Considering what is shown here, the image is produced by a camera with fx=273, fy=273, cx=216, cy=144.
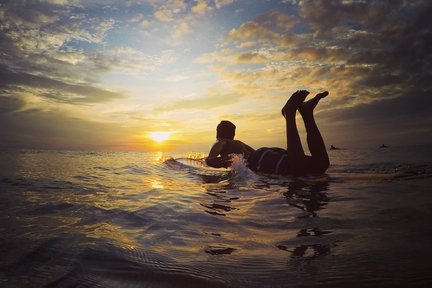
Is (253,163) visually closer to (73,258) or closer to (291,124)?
(291,124)

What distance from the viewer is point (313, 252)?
1863mm

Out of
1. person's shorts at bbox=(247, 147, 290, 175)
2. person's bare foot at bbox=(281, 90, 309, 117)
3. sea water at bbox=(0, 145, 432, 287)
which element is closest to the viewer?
sea water at bbox=(0, 145, 432, 287)

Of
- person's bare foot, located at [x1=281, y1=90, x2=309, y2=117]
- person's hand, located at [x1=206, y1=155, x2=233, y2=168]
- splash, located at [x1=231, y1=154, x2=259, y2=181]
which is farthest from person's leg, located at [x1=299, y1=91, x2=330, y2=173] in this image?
person's hand, located at [x1=206, y1=155, x2=233, y2=168]

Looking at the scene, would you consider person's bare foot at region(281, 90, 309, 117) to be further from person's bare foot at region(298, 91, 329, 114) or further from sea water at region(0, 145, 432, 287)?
sea water at region(0, 145, 432, 287)

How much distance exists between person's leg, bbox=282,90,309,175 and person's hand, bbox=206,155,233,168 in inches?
109

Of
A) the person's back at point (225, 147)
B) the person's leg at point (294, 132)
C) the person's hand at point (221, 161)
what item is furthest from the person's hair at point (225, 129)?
the person's leg at point (294, 132)

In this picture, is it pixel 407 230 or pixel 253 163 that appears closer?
pixel 407 230

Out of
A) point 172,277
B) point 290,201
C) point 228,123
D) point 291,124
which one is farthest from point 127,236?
point 228,123

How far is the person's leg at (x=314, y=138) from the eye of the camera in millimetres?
5168

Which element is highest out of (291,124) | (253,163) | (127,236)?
(291,124)

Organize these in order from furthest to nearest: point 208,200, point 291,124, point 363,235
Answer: point 291,124, point 208,200, point 363,235

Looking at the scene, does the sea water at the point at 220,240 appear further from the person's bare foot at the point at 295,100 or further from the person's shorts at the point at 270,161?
the person's bare foot at the point at 295,100

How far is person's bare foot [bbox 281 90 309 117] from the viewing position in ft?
17.4

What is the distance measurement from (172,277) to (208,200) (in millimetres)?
2515
